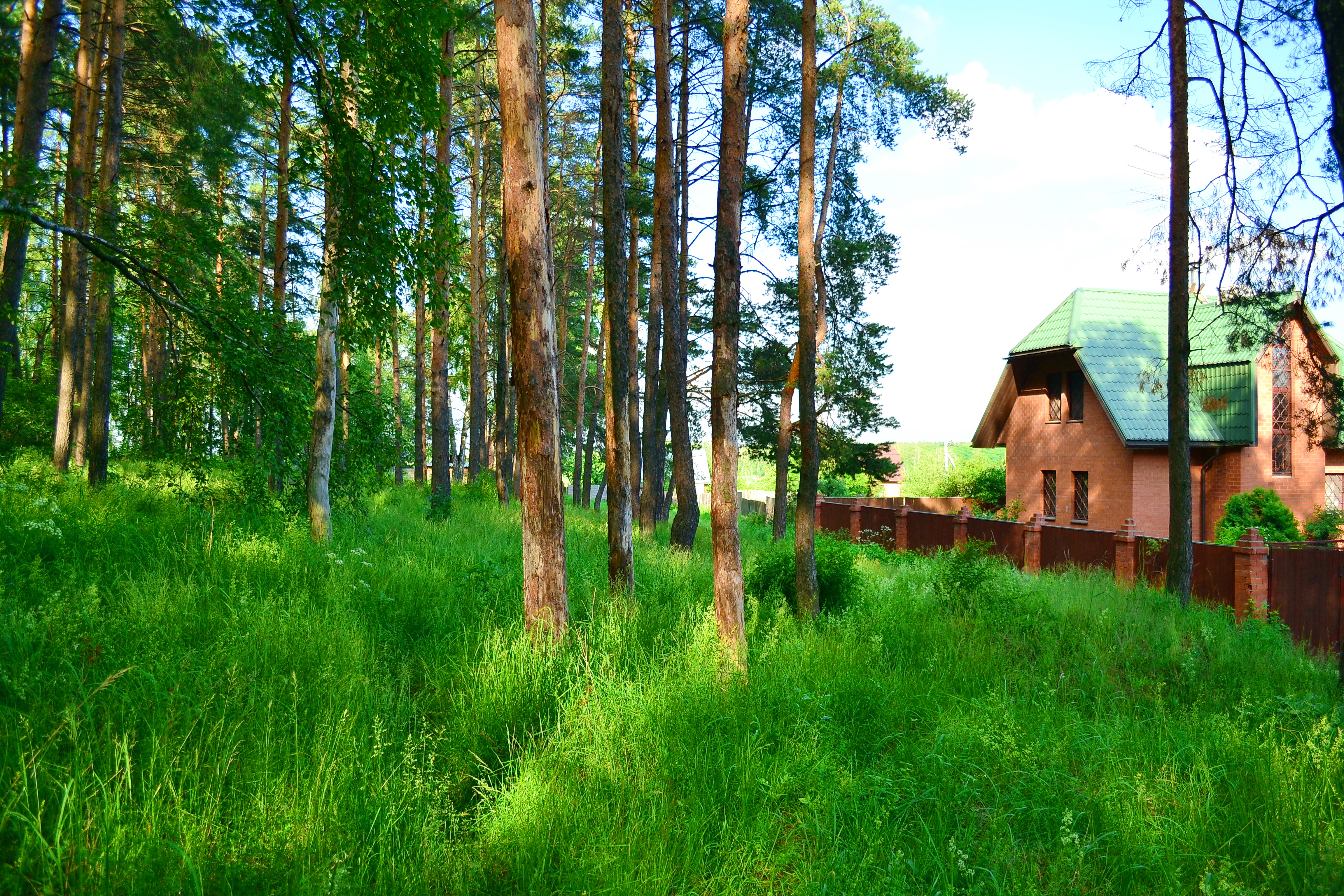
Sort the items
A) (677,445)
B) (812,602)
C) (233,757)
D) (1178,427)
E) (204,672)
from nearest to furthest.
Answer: (233,757)
(204,672)
(812,602)
(1178,427)
(677,445)

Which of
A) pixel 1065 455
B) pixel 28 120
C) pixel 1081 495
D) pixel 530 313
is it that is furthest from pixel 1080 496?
pixel 28 120

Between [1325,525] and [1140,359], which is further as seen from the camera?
[1140,359]

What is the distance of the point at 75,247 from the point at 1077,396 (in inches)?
1024

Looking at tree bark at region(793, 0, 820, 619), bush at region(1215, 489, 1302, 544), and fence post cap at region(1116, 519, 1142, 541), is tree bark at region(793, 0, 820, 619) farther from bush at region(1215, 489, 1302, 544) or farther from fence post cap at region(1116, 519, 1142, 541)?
bush at region(1215, 489, 1302, 544)

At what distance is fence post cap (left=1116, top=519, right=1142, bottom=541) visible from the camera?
44.9 feet

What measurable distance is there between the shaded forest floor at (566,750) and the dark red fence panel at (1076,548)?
7.74m

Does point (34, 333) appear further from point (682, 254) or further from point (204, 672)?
point (204, 672)

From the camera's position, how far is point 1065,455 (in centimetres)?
2291

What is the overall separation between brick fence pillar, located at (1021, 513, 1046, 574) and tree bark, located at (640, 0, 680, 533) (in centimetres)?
849

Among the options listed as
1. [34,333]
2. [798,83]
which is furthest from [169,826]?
[34,333]

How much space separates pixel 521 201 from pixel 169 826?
4596 mm

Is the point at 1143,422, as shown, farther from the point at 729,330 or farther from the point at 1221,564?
the point at 729,330

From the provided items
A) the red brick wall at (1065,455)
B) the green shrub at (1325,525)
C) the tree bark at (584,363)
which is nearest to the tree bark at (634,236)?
the tree bark at (584,363)

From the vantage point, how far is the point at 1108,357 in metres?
A: 22.0
